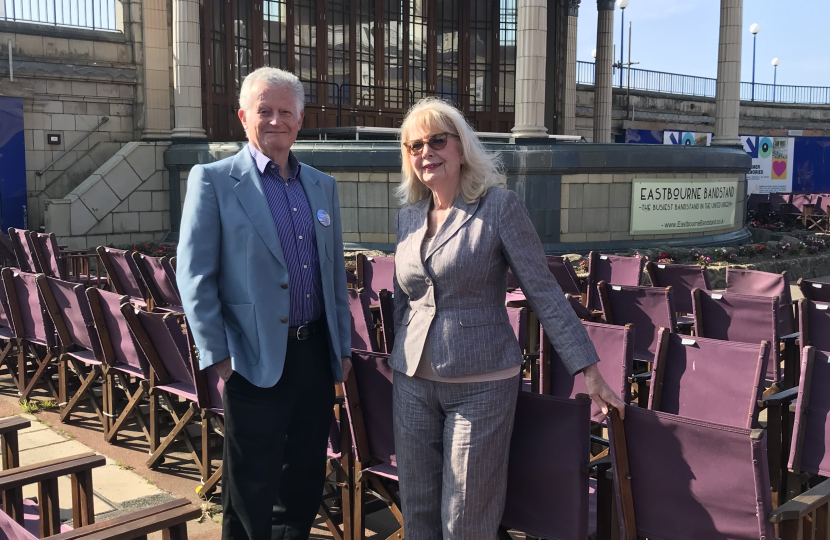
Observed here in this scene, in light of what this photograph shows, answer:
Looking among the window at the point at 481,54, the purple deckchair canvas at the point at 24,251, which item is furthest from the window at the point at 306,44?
the purple deckchair canvas at the point at 24,251

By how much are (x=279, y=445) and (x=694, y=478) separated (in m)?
1.42

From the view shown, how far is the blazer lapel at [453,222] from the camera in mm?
2643

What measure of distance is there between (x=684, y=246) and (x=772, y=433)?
33.2 ft

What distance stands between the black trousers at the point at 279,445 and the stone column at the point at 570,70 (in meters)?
20.0

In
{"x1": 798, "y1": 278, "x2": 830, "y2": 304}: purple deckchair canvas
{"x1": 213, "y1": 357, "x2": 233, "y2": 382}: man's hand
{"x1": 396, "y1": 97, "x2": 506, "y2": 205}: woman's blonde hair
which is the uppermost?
{"x1": 396, "y1": 97, "x2": 506, "y2": 205}: woman's blonde hair

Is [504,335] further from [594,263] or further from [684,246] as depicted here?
[684,246]

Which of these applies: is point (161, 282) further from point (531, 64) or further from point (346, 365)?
point (531, 64)

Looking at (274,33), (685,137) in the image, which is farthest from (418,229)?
(685,137)

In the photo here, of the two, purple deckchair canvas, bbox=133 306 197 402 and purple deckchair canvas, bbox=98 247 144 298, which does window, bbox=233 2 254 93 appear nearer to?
purple deckchair canvas, bbox=98 247 144 298

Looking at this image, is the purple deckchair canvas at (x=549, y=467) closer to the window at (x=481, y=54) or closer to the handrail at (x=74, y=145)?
the handrail at (x=74, y=145)

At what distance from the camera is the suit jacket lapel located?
3012mm

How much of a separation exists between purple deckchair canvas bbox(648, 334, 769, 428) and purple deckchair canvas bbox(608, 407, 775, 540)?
1136mm

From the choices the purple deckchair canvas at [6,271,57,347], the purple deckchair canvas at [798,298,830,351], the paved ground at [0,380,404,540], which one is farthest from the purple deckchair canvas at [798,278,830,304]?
the purple deckchair canvas at [6,271,57,347]

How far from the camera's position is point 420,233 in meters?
2.73
